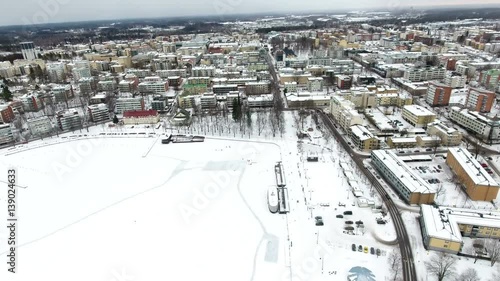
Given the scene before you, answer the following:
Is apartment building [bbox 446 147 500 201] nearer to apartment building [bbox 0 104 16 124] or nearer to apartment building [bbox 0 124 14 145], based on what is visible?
apartment building [bbox 0 124 14 145]

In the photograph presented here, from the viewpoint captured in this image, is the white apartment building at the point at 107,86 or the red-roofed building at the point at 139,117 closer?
the red-roofed building at the point at 139,117

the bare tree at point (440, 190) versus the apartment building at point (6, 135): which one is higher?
the apartment building at point (6, 135)

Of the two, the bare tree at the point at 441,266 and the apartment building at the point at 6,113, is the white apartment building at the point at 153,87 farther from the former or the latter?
the bare tree at the point at 441,266

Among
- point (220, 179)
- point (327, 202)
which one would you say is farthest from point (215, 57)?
point (327, 202)

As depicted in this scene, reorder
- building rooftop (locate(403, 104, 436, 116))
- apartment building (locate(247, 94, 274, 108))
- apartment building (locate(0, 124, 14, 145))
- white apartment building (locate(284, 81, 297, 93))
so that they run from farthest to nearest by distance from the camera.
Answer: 1. white apartment building (locate(284, 81, 297, 93))
2. apartment building (locate(247, 94, 274, 108))
3. building rooftop (locate(403, 104, 436, 116))
4. apartment building (locate(0, 124, 14, 145))
